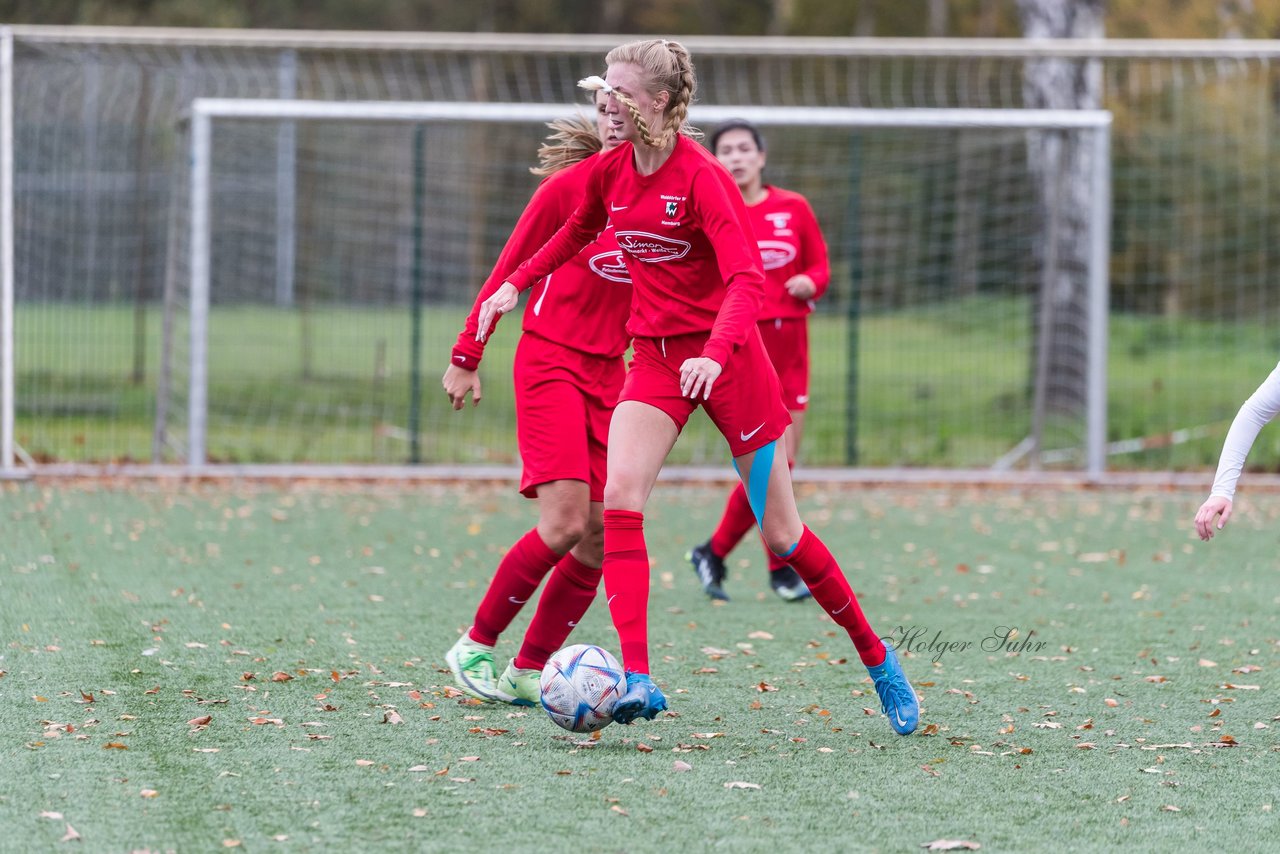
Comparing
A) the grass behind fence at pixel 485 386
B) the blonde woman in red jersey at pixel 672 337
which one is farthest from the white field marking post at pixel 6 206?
the blonde woman in red jersey at pixel 672 337

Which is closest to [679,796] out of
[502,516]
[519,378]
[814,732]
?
[814,732]

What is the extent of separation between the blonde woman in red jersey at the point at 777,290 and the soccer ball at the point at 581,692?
281 centimetres

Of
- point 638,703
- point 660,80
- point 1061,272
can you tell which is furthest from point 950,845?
point 1061,272

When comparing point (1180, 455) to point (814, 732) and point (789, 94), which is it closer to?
point (789, 94)

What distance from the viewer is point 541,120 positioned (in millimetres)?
11656

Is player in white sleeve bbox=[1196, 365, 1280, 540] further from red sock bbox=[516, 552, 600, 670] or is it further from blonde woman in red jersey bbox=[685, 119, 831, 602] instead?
blonde woman in red jersey bbox=[685, 119, 831, 602]

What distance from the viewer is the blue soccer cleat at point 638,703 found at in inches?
172

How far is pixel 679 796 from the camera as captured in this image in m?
4.03

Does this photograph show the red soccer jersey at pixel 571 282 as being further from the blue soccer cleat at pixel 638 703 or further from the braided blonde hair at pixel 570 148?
the blue soccer cleat at pixel 638 703

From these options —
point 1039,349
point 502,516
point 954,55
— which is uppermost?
point 954,55

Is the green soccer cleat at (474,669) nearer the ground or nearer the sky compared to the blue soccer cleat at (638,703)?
nearer the ground

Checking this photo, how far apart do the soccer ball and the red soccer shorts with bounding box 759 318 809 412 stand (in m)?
3.30

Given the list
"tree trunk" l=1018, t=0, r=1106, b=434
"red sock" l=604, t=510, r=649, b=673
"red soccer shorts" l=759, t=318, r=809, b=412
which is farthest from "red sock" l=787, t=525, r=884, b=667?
"tree trunk" l=1018, t=0, r=1106, b=434

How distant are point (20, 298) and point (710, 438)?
539 cm
